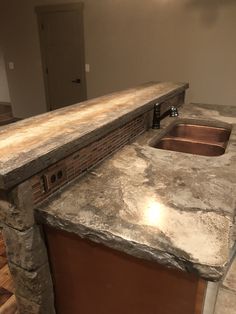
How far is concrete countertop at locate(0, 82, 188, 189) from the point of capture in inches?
36.6

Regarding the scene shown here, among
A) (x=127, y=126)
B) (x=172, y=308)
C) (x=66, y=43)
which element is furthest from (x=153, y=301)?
(x=66, y=43)

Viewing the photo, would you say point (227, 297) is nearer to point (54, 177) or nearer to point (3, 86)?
point (54, 177)

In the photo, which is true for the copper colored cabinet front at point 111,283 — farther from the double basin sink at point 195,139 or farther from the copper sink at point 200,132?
the copper sink at point 200,132

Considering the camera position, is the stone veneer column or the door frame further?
the door frame

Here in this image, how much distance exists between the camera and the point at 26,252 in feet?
3.43

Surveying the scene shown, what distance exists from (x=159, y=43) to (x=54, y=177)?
11.0 ft

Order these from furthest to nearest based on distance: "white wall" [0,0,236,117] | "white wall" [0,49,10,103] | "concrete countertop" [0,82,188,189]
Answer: "white wall" [0,49,10,103] < "white wall" [0,0,236,117] < "concrete countertop" [0,82,188,189]

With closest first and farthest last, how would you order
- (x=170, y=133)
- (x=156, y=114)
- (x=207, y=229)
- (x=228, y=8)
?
(x=207, y=229)
(x=156, y=114)
(x=170, y=133)
(x=228, y=8)

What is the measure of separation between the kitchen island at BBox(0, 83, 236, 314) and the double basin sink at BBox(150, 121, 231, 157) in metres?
0.65

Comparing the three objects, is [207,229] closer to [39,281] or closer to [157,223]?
[157,223]

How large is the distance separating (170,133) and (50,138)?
1.32 meters

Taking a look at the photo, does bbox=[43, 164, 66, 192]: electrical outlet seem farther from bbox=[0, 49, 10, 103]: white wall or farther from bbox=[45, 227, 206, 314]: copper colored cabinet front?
bbox=[0, 49, 10, 103]: white wall

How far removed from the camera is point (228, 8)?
10.8ft

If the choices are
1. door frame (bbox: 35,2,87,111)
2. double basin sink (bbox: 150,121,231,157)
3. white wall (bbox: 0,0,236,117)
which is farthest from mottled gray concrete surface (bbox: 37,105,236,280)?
door frame (bbox: 35,2,87,111)
